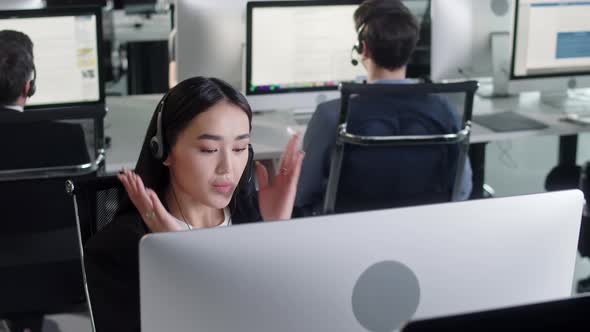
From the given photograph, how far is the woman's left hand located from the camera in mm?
1562

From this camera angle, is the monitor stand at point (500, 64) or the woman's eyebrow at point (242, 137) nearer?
the woman's eyebrow at point (242, 137)

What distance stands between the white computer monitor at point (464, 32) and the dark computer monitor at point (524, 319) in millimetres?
2866

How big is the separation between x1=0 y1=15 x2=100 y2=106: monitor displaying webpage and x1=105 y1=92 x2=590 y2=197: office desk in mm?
231

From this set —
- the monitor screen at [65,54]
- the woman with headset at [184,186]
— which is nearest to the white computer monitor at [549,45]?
the monitor screen at [65,54]

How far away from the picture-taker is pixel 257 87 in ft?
10.9

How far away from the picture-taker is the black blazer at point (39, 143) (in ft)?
6.82

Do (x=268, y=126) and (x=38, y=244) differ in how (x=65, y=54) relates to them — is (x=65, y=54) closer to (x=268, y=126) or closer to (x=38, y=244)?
(x=268, y=126)

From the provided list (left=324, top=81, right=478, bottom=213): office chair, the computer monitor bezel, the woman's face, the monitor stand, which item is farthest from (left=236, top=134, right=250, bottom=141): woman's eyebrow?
the monitor stand

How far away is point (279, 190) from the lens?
1.59m

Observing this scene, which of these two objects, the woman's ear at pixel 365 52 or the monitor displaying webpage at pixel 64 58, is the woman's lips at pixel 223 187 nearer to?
the woman's ear at pixel 365 52

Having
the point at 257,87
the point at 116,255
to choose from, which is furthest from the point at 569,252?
the point at 257,87

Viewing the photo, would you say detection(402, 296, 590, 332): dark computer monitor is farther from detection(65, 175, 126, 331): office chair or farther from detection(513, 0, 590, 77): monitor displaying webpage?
detection(513, 0, 590, 77): monitor displaying webpage

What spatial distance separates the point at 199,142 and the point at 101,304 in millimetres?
338

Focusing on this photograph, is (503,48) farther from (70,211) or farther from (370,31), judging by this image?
(70,211)
